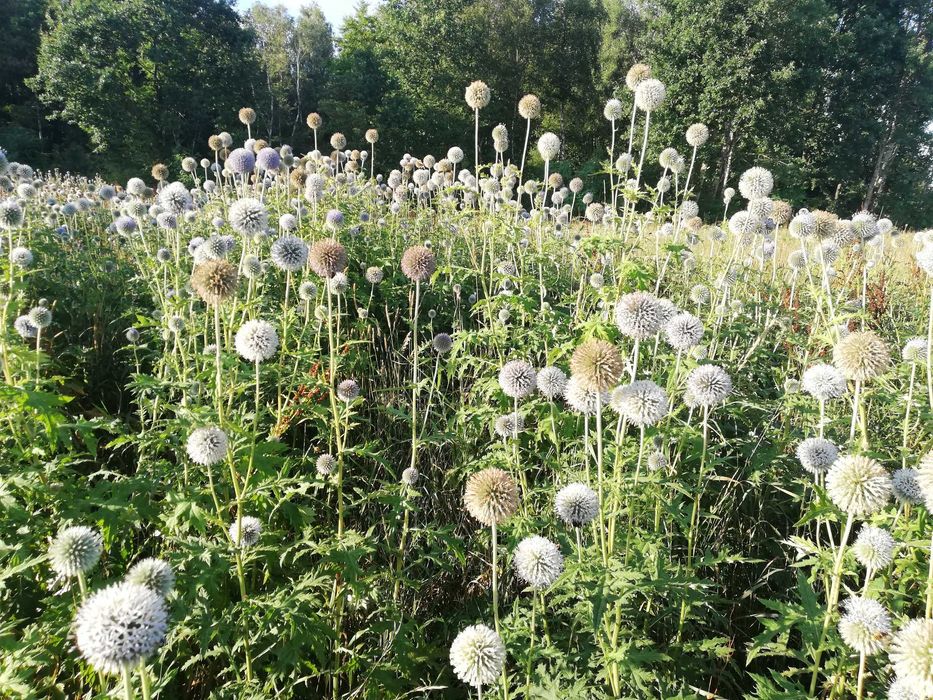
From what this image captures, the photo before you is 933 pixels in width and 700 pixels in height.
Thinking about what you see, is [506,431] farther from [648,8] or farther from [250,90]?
[648,8]

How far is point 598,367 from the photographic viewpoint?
2.12 meters

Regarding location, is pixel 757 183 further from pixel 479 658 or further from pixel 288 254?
pixel 479 658

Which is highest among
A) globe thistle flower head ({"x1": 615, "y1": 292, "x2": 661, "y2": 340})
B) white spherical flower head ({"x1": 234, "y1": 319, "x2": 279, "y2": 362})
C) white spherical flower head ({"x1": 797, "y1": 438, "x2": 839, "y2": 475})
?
globe thistle flower head ({"x1": 615, "y1": 292, "x2": 661, "y2": 340})

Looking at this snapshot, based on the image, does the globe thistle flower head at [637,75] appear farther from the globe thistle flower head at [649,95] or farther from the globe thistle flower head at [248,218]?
the globe thistle flower head at [248,218]

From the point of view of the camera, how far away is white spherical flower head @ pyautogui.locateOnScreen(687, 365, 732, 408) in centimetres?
259

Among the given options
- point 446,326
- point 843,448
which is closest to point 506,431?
point 843,448

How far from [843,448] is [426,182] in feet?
19.1

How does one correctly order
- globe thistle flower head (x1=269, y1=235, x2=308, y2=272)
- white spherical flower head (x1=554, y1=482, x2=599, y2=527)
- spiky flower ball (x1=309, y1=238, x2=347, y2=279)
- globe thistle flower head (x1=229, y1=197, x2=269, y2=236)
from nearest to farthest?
white spherical flower head (x1=554, y1=482, x2=599, y2=527), spiky flower ball (x1=309, y1=238, x2=347, y2=279), globe thistle flower head (x1=269, y1=235, x2=308, y2=272), globe thistle flower head (x1=229, y1=197, x2=269, y2=236)

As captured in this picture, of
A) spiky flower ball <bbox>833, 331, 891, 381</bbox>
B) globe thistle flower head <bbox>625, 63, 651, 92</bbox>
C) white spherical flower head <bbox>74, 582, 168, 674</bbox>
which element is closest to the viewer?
white spherical flower head <bbox>74, 582, 168, 674</bbox>

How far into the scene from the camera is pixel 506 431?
264 centimetres

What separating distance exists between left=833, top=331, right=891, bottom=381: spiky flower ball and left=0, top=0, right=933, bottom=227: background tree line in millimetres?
24247

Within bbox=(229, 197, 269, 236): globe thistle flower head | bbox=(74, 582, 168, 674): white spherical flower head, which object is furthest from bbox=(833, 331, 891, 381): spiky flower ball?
bbox=(229, 197, 269, 236): globe thistle flower head

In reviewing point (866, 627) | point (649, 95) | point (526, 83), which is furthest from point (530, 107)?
point (526, 83)

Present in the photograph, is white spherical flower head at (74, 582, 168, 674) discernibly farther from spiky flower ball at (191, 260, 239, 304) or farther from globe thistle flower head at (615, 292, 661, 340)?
globe thistle flower head at (615, 292, 661, 340)
